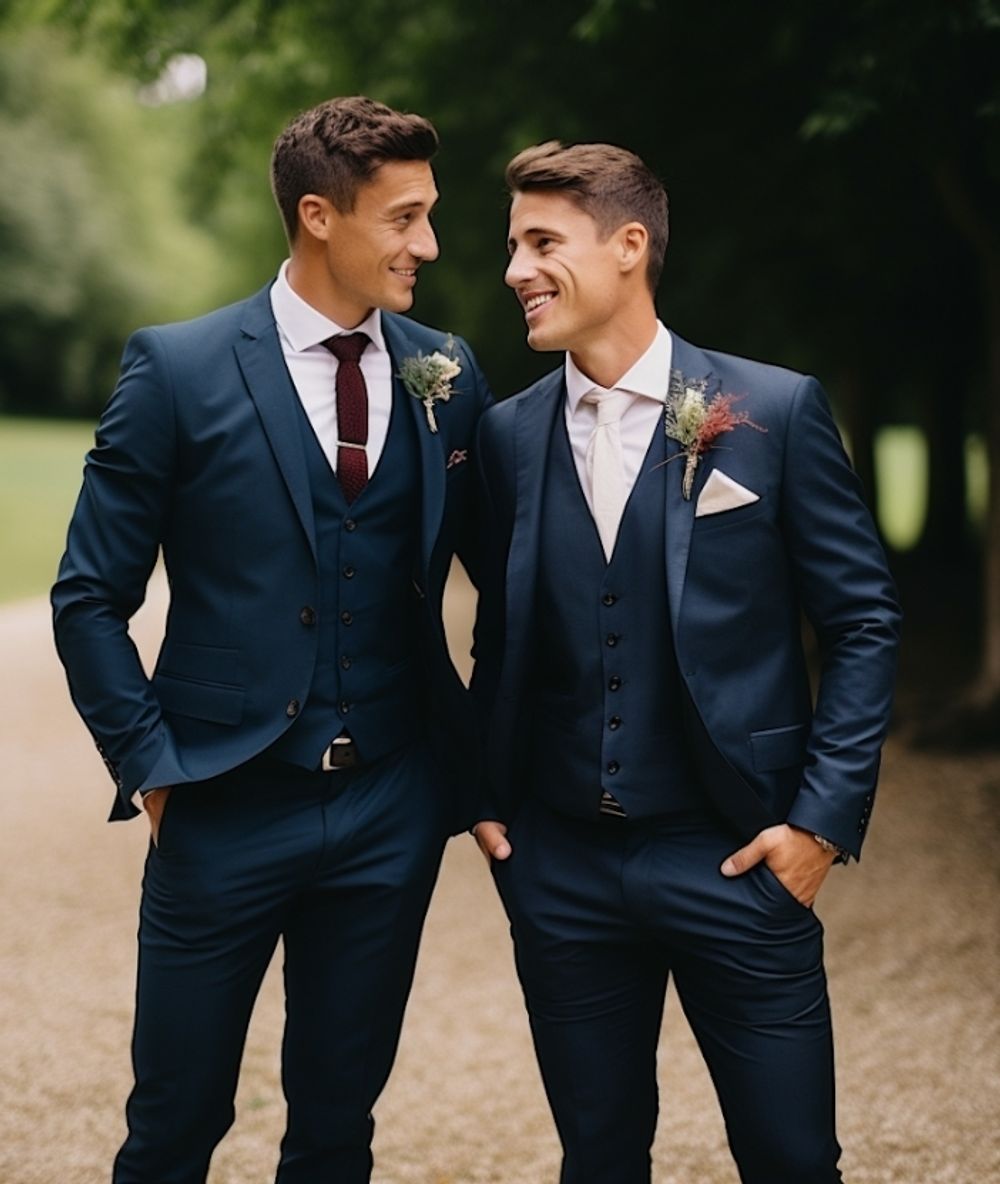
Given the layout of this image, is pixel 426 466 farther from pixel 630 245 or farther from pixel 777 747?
pixel 777 747

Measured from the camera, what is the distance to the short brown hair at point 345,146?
287 cm

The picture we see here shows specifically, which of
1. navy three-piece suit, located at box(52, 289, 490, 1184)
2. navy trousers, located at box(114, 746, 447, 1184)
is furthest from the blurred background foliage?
navy trousers, located at box(114, 746, 447, 1184)

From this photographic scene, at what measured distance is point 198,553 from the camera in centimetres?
293

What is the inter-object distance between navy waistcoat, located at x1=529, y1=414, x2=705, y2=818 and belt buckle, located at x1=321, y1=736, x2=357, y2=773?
0.43 meters

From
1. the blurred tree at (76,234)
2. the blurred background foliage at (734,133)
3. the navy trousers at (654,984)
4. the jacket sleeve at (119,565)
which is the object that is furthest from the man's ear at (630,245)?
the blurred tree at (76,234)

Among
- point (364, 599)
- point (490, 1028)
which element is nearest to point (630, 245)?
point (364, 599)

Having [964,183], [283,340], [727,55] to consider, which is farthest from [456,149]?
[283,340]

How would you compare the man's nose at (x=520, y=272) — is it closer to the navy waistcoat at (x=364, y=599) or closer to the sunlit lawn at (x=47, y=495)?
the navy waistcoat at (x=364, y=599)

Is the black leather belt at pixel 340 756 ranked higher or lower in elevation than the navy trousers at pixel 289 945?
higher

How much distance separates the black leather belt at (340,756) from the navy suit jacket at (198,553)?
13 centimetres

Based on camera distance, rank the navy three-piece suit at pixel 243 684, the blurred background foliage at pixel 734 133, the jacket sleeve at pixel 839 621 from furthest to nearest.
Result: the blurred background foliage at pixel 734 133, the navy three-piece suit at pixel 243 684, the jacket sleeve at pixel 839 621

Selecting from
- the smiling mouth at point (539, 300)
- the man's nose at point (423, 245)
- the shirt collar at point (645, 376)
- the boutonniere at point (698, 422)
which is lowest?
the boutonniere at point (698, 422)

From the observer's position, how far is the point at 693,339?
35.6 ft

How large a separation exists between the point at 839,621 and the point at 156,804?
4.45 ft
